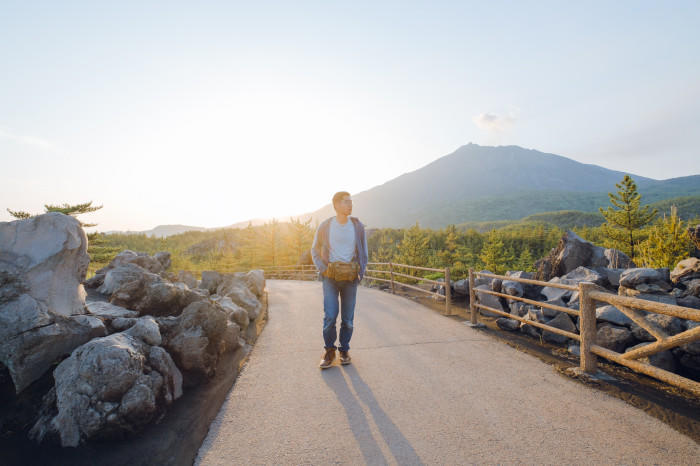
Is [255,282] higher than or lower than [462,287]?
higher

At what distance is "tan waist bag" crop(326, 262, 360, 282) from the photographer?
3.91m

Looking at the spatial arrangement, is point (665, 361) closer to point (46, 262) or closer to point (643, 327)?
point (643, 327)

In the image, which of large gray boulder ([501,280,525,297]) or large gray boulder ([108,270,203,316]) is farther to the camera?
large gray boulder ([501,280,525,297])

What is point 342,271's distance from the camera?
12.8 feet

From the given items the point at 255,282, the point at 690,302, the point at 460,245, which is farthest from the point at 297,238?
the point at 690,302

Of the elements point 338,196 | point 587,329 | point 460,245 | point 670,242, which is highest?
point 338,196

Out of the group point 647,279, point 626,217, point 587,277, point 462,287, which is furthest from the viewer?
point 626,217

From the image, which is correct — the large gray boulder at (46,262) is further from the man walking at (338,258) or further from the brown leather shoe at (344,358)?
the brown leather shoe at (344,358)

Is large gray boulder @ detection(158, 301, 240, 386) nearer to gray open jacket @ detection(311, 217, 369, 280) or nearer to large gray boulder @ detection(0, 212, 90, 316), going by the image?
large gray boulder @ detection(0, 212, 90, 316)

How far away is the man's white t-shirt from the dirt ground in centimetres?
294

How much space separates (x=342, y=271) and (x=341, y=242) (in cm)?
38

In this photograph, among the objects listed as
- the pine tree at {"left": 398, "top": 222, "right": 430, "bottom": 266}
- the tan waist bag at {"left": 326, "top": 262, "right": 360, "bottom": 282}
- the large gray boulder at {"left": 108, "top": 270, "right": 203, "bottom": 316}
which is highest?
the tan waist bag at {"left": 326, "top": 262, "right": 360, "bottom": 282}

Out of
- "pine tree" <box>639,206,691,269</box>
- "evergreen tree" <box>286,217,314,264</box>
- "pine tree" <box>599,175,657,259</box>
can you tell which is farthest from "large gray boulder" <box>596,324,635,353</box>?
"evergreen tree" <box>286,217,314,264</box>

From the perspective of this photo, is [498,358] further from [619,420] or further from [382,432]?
[382,432]
